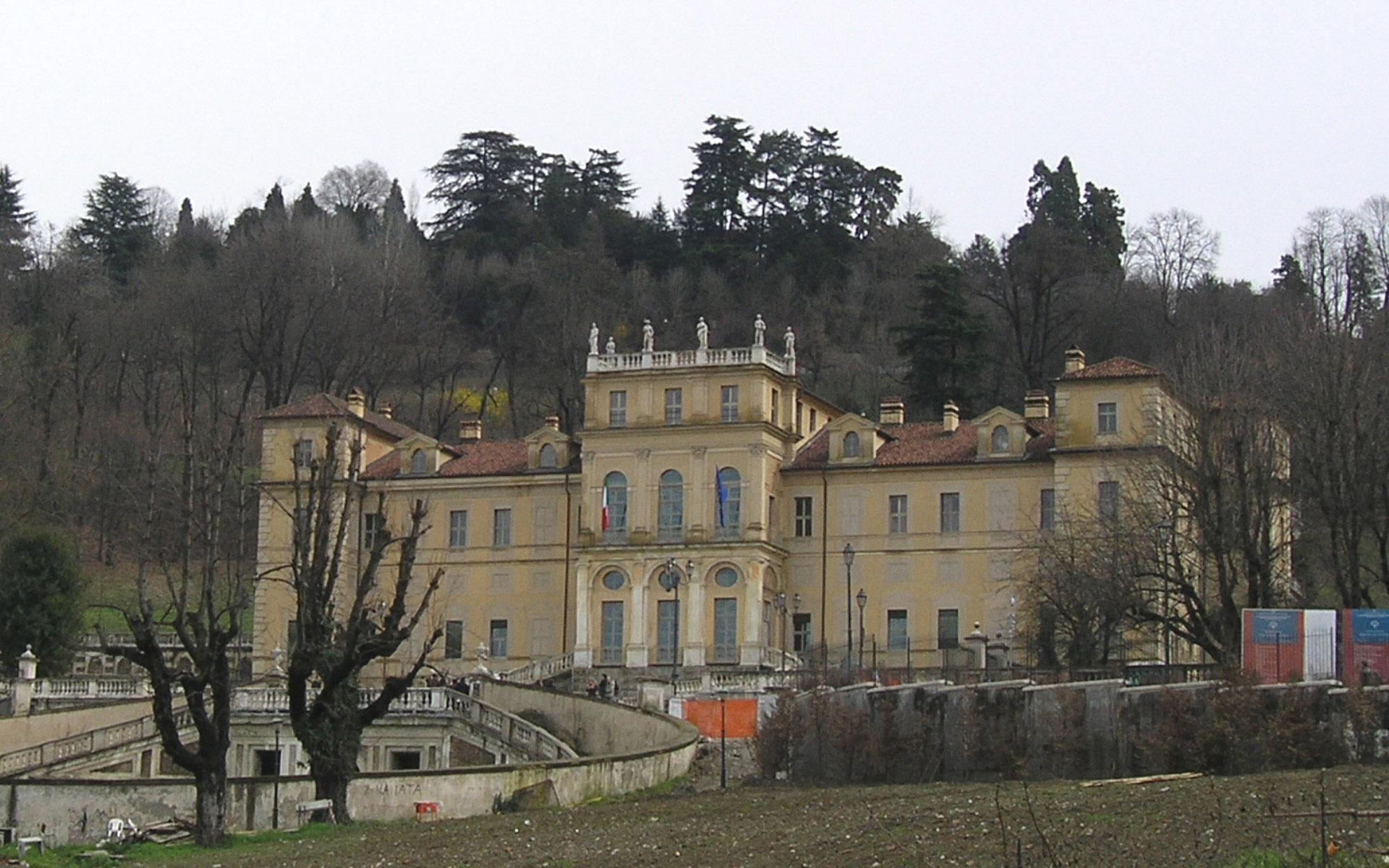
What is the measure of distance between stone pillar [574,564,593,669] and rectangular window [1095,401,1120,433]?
1533 cm

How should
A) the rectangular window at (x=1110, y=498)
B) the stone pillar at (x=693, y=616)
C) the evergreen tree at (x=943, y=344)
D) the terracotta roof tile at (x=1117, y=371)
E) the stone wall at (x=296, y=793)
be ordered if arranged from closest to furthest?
the stone wall at (x=296, y=793) < the rectangular window at (x=1110, y=498) < the terracotta roof tile at (x=1117, y=371) < the stone pillar at (x=693, y=616) < the evergreen tree at (x=943, y=344)

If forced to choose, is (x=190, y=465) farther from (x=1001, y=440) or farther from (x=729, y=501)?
(x=1001, y=440)

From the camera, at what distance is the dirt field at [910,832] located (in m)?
21.4

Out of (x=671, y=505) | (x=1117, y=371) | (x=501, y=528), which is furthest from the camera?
(x=501, y=528)

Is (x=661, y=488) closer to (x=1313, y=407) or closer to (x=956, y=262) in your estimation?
(x=1313, y=407)

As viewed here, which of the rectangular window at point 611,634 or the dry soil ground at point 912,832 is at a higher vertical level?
the rectangular window at point 611,634

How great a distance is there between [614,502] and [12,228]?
2140 inches

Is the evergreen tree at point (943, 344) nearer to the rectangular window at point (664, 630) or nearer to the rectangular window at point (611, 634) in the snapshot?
the rectangular window at point (664, 630)

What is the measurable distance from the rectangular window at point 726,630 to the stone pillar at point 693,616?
1.44 feet

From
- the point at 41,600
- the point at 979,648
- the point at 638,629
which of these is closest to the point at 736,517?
the point at 638,629

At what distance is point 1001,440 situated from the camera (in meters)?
65.3

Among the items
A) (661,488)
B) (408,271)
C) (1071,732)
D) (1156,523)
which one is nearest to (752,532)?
(661,488)

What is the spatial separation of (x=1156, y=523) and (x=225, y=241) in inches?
2863

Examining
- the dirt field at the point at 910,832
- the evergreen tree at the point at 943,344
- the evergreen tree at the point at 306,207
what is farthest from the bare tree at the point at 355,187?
the dirt field at the point at 910,832
